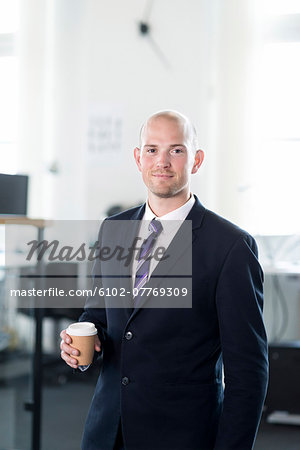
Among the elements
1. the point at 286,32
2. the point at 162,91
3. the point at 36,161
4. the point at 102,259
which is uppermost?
the point at 286,32

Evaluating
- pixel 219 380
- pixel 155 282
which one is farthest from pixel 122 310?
pixel 219 380

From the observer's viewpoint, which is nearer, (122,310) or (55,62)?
(122,310)

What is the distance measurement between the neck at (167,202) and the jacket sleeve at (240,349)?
0.22 meters

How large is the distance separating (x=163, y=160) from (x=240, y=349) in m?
0.50

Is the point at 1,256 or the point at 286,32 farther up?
the point at 286,32

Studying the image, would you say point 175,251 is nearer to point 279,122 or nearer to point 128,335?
point 128,335

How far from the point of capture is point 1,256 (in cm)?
299

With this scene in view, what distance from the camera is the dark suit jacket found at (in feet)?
4.26

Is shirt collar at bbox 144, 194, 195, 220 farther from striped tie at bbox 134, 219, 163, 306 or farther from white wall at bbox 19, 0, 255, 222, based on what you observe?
white wall at bbox 19, 0, 255, 222

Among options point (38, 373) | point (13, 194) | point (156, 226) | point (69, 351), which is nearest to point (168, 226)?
point (156, 226)

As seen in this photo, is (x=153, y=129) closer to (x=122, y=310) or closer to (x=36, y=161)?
(x=122, y=310)

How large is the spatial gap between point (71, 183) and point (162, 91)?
106 cm

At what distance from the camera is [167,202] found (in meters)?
1.47

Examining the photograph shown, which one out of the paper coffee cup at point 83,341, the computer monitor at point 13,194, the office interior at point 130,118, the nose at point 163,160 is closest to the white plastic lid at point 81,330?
the paper coffee cup at point 83,341
